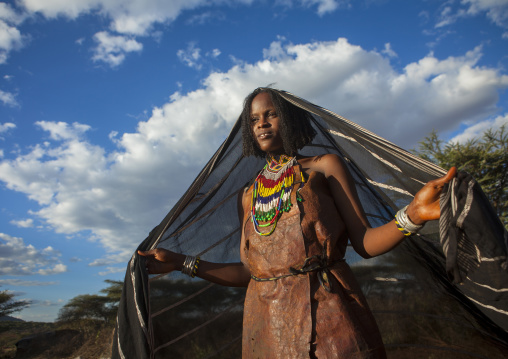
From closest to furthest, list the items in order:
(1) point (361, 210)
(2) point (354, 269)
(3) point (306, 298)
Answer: (3) point (306, 298), (1) point (361, 210), (2) point (354, 269)

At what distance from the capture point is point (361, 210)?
2.57 metres

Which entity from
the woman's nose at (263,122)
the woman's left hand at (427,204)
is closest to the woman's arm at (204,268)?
the woman's nose at (263,122)

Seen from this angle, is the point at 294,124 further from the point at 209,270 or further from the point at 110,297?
the point at 110,297

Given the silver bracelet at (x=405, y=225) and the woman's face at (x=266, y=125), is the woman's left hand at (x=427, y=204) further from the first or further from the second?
the woman's face at (x=266, y=125)

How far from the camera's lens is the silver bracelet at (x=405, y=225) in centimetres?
205

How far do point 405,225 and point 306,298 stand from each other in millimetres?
694

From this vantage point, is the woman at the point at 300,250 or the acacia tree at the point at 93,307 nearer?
the woman at the point at 300,250

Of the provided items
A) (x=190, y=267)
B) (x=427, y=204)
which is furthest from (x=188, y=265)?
(x=427, y=204)

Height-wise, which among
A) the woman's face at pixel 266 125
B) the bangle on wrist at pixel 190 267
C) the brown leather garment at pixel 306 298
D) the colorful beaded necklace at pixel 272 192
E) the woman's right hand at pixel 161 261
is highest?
the woman's face at pixel 266 125

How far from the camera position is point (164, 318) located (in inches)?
124

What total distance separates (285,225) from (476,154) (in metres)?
15.9

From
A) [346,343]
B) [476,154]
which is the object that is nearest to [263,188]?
[346,343]

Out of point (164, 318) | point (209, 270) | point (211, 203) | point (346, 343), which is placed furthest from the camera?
point (211, 203)

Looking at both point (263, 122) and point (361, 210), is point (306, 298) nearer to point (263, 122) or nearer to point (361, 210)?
point (361, 210)
